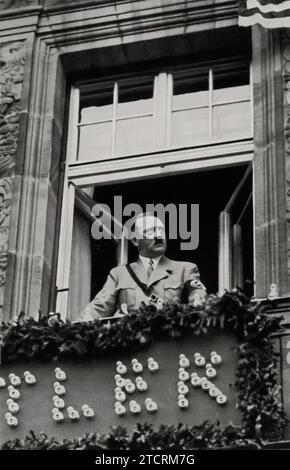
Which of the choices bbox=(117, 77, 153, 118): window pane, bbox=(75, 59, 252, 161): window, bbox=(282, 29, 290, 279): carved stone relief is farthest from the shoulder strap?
bbox=(117, 77, 153, 118): window pane

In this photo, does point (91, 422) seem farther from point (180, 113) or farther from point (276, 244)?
point (180, 113)

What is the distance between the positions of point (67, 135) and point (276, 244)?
2663 millimetres

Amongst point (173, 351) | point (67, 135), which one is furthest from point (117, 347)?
point (67, 135)

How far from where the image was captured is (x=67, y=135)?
1703 centimetres

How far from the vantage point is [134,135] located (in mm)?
16953

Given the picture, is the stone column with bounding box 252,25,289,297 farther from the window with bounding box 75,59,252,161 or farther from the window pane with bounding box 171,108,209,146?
the window pane with bounding box 171,108,209,146

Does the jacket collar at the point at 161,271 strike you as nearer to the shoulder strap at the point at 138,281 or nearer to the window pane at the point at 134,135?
the shoulder strap at the point at 138,281

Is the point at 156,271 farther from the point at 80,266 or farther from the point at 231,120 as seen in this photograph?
the point at 231,120

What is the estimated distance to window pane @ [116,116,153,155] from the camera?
1684 centimetres

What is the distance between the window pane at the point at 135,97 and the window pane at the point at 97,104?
0.10 meters

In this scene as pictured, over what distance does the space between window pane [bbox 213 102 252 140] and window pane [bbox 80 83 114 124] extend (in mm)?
1014

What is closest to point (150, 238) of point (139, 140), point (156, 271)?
point (156, 271)

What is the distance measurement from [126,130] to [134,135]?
0.35 ft

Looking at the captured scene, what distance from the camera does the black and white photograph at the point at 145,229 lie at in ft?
46.5
